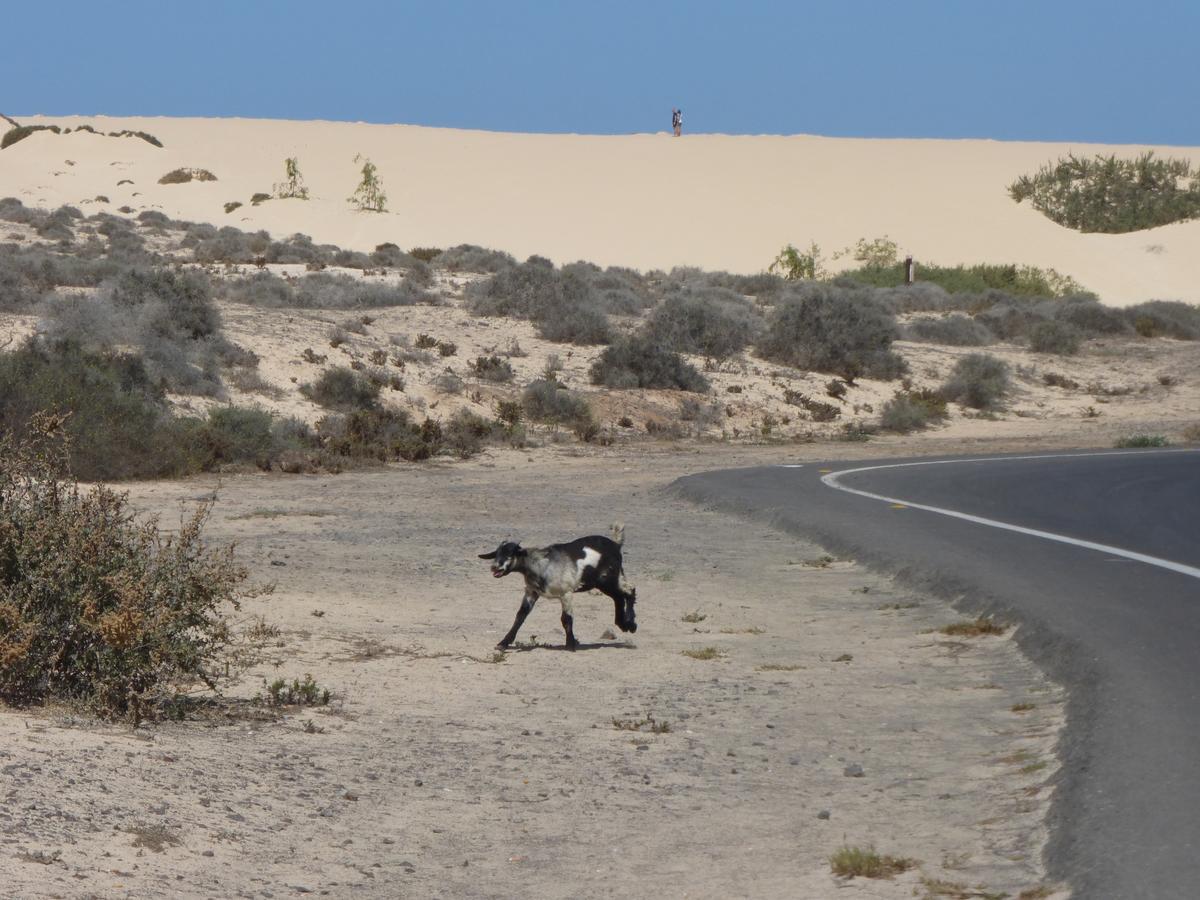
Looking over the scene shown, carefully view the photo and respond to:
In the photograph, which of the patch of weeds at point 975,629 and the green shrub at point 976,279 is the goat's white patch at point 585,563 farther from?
the green shrub at point 976,279

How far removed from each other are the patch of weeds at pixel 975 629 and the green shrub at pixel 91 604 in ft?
17.9

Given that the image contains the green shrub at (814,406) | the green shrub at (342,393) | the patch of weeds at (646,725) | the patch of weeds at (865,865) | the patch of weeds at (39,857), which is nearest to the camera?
the patch of weeds at (39,857)

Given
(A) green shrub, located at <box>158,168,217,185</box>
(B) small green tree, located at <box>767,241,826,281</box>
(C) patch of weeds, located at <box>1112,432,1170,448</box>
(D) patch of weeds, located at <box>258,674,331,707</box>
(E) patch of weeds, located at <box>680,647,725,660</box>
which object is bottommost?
(E) patch of weeds, located at <box>680,647,725,660</box>

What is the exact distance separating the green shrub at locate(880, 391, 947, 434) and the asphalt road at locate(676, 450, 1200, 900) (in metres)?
8.34

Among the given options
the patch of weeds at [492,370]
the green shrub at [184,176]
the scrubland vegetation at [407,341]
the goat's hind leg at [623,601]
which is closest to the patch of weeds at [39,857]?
the goat's hind leg at [623,601]

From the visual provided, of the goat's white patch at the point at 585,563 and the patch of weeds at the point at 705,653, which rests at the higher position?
the goat's white patch at the point at 585,563

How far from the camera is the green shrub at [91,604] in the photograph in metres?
7.78

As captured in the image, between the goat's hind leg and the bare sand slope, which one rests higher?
the bare sand slope

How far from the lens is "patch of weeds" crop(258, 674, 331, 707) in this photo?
28.7 feet

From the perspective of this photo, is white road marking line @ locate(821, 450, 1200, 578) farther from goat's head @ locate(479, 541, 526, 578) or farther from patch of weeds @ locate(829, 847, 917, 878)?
patch of weeds @ locate(829, 847, 917, 878)

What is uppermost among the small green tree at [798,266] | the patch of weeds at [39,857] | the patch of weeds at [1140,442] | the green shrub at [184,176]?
the green shrub at [184,176]

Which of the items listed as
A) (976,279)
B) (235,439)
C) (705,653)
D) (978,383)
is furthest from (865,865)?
(976,279)

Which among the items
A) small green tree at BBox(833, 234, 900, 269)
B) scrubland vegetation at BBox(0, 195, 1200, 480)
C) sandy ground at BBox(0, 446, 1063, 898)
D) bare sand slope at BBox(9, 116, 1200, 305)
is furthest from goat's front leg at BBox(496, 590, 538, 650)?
small green tree at BBox(833, 234, 900, 269)

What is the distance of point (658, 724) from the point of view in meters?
8.72
